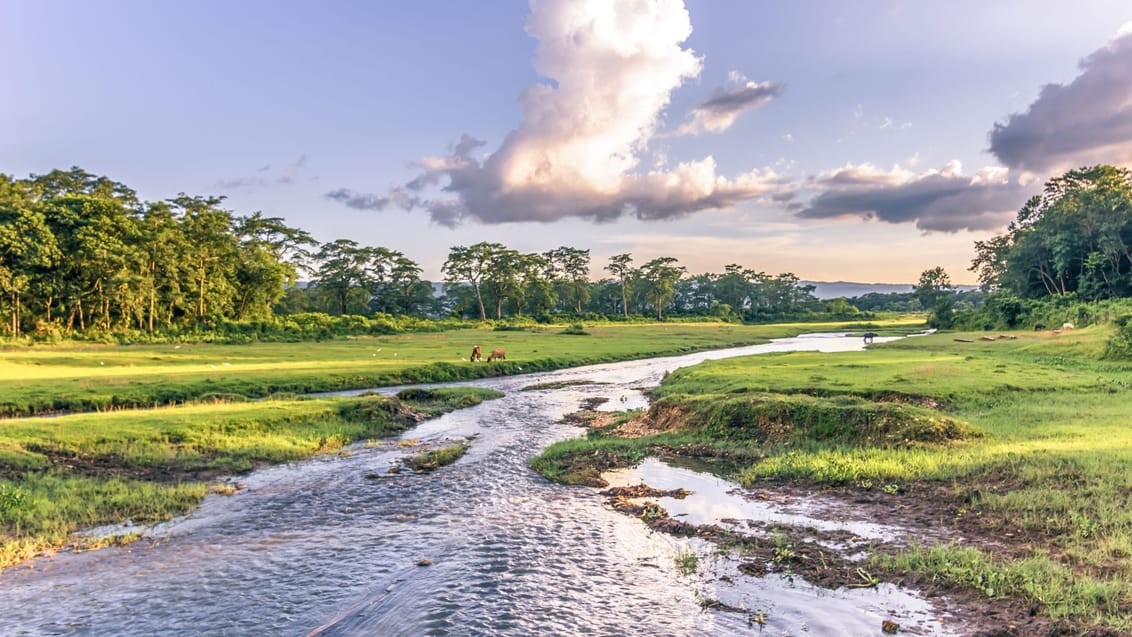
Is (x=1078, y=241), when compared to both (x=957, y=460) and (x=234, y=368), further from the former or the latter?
(x=234, y=368)

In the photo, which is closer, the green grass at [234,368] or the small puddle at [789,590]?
the small puddle at [789,590]

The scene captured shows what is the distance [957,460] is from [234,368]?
41.4 m

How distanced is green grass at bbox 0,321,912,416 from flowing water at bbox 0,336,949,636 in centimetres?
1953

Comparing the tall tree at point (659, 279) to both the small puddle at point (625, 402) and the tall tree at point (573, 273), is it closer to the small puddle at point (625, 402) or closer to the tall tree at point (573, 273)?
the tall tree at point (573, 273)

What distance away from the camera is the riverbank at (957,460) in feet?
25.6

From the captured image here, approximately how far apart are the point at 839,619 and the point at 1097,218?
83.2 meters

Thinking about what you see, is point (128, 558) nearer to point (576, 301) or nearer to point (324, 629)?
point (324, 629)

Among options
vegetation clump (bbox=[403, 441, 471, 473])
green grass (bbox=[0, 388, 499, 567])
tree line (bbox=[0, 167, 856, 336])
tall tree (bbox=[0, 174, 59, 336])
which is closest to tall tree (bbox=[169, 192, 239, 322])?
tree line (bbox=[0, 167, 856, 336])

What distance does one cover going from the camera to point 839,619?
25.1 feet

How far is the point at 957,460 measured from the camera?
13.4 m

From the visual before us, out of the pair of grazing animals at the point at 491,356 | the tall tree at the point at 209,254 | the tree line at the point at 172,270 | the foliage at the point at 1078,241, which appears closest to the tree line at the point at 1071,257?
the foliage at the point at 1078,241

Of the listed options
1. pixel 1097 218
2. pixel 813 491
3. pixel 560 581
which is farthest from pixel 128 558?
pixel 1097 218

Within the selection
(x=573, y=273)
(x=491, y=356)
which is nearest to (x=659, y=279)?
(x=573, y=273)

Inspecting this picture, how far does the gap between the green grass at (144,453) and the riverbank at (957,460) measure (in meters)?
9.28
